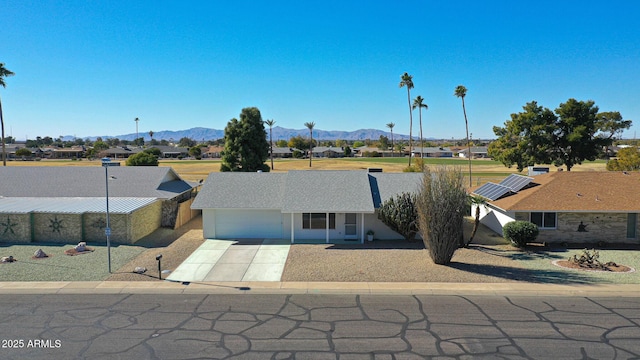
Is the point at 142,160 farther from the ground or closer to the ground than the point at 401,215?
farther from the ground

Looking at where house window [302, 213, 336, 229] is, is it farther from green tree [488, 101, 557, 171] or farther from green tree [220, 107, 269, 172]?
green tree [488, 101, 557, 171]

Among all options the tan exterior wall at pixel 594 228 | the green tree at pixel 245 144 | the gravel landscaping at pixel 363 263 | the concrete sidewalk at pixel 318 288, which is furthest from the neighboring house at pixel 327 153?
the concrete sidewalk at pixel 318 288

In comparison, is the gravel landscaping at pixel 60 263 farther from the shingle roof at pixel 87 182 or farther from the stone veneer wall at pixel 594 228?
the stone veneer wall at pixel 594 228

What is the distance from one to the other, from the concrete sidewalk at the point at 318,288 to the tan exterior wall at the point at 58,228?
293 inches

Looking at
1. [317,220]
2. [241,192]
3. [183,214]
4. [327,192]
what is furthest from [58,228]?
[327,192]

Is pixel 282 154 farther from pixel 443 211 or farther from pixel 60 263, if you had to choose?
pixel 443 211

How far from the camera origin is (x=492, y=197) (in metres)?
27.9

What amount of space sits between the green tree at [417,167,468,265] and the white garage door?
9.84 metres

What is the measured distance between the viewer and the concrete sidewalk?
16375 millimetres

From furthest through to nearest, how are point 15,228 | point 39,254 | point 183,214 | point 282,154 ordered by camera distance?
point 282,154 → point 183,214 → point 15,228 → point 39,254

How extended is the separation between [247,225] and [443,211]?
12.2 m

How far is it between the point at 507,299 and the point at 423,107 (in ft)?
243

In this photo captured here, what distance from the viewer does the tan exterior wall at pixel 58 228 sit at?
80.0 feet

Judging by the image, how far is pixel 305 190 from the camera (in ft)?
88.4
